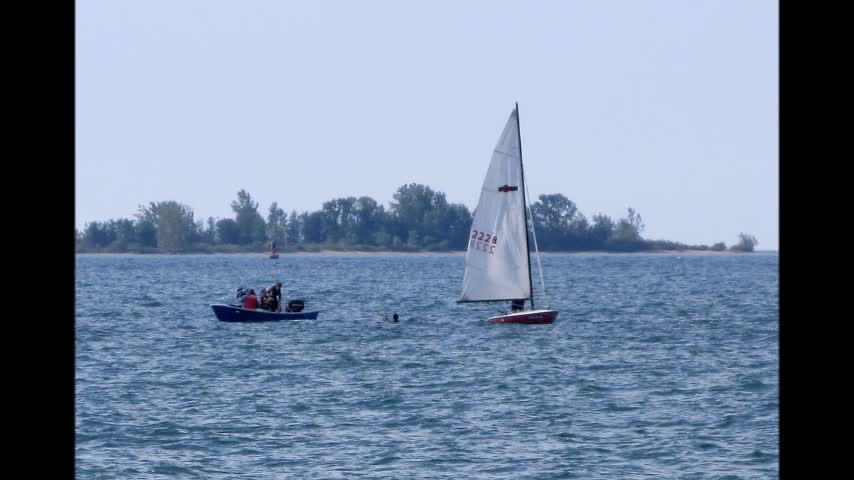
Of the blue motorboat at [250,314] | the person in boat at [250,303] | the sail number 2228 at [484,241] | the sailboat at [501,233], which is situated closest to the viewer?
the sailboat at [501,233]

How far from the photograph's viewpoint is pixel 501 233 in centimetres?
5472

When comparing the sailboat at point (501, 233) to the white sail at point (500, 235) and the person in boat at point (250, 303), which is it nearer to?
the white sail at point (500, 235)

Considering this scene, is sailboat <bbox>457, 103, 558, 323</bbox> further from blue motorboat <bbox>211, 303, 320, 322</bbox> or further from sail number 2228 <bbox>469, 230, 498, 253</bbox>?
blue motorboat <bbox>211, 303, 320, 322</bbox>

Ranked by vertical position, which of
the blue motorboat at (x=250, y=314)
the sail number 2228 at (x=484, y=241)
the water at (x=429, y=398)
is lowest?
the water at (x=429, y=398)

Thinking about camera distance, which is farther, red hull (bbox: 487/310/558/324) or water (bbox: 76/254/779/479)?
red hull (bbox: 487/310/558/324)

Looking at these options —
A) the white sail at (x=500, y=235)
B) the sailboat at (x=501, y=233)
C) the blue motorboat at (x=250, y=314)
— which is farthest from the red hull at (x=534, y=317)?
the blue motorboat at (x=250, y=314)

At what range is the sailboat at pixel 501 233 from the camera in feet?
176

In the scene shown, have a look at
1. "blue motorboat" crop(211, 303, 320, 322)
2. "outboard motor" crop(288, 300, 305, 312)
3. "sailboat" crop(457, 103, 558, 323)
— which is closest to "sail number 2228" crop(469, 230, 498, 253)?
"sailboat" crop(457, 103, 558, 323)

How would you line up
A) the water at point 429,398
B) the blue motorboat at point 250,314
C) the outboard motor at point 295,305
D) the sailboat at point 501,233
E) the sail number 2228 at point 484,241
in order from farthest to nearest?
the blue motorboat at point 250,314
the outboard motor at point 295,305
the sail number 2228 at point 484,241
the sailboat at point 501,233
the water at point 429,398

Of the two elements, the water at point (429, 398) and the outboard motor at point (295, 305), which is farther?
the outboard motor at point (295, 305)

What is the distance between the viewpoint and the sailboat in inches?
2114

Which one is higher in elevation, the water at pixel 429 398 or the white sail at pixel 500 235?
the white sail at pixel 500 235
